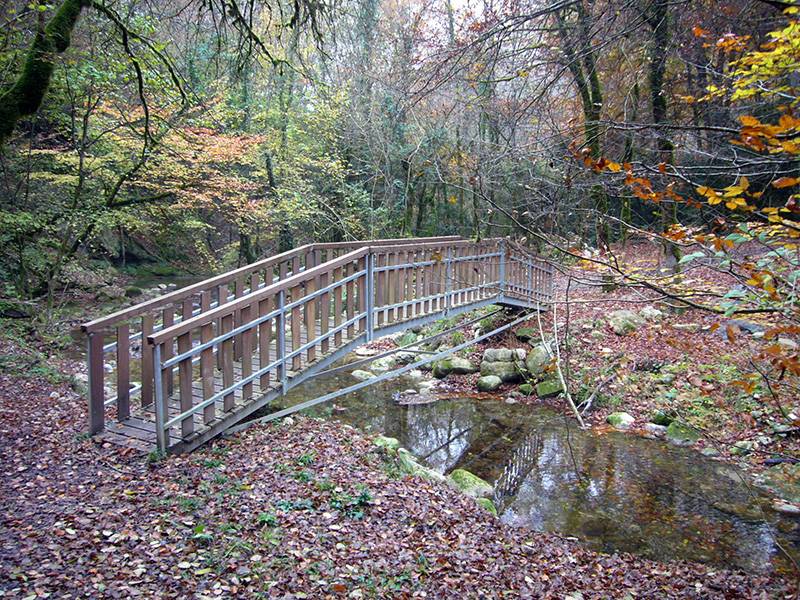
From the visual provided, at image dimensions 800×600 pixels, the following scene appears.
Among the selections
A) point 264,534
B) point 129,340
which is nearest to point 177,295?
point 129,340

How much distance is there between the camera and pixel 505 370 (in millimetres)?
10648

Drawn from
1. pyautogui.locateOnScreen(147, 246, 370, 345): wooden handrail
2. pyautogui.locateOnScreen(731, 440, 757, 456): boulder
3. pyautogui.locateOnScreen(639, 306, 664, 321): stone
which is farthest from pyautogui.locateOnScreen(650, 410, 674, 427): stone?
pyautogui.locateOnScreen(147, 246, 370, 345): wooden handrail

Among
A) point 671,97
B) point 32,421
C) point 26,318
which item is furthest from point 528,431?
point 26,318

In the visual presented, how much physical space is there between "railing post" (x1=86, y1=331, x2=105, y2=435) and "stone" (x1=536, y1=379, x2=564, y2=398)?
725cm

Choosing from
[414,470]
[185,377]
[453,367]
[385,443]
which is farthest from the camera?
[453,367]

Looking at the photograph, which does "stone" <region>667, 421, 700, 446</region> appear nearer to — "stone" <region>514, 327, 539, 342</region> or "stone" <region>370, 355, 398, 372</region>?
"stone" <region>514, 327, 539, 342</region>

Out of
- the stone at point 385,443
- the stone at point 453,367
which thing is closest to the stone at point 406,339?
the stone at point 453,367

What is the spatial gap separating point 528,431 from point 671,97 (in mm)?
7765

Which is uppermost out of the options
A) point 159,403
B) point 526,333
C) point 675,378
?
point 159,403

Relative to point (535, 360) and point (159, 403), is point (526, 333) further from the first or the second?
point (159, 403)

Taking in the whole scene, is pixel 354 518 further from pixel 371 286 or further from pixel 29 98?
pixel 29 98

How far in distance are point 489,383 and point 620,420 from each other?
261 centimetres

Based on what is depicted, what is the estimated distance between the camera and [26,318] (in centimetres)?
1013

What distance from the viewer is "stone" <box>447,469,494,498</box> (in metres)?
6.11
